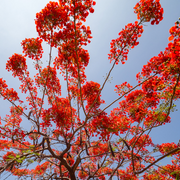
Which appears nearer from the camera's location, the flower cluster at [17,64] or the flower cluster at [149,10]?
the flower cluster at [149,10]

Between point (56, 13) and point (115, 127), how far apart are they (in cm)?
548

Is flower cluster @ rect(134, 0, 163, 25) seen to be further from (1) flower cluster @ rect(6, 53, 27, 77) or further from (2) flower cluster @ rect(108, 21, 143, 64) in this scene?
(1) flower cluster @ rect(6, 53, 27, 77)

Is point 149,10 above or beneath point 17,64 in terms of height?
above

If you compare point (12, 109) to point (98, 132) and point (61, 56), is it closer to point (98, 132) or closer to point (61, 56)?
point (61, 56)

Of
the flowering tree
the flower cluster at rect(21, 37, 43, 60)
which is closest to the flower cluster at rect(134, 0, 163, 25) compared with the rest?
the flowering tree

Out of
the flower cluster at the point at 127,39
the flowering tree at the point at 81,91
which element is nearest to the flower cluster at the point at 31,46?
the flowering tree at the point at 81,91

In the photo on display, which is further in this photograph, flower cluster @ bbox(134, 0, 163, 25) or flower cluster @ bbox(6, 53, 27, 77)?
flower cluster @ bbox(6, 53, 27, 77)

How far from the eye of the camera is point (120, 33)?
200 inches

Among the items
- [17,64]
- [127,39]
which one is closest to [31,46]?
[17,64]

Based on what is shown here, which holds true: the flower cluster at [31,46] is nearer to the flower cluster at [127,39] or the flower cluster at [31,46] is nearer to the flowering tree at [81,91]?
the flowering tree at [81,91]

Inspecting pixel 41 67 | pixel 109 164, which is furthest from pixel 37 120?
pixel 109 164

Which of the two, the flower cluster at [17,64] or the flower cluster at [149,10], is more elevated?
the flower cluster at [149,10]

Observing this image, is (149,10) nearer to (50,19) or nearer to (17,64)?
(50,19)

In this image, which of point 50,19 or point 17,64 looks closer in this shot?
point 50,19
